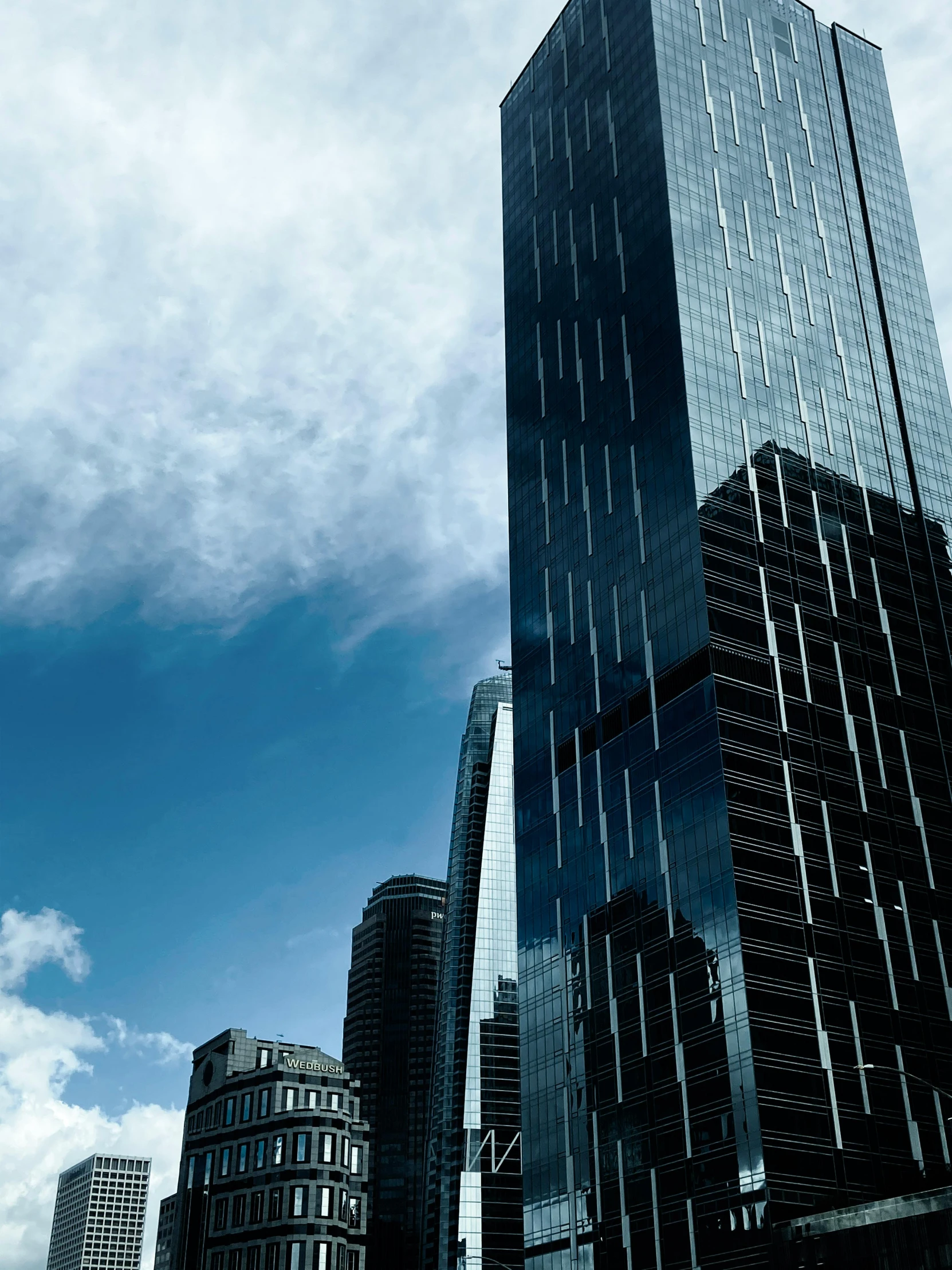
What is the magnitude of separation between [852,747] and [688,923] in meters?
25.6

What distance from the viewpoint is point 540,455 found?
170 meters

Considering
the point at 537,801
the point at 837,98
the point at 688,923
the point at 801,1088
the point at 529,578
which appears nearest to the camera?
the point at 801,1088

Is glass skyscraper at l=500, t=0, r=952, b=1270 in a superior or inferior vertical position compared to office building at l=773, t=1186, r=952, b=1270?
superior

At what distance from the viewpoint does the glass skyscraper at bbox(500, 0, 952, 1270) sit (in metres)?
113

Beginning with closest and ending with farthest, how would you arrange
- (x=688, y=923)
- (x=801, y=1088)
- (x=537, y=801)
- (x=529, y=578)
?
(x=801, y=1088)
(x=688, y=923)
(x=537, y=801)
(x=529, y=578)

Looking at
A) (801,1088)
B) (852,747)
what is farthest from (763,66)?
(801,1088)

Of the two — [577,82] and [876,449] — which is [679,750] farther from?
[577,82]

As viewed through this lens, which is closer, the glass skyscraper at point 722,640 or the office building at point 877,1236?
the office building at point 877,1236

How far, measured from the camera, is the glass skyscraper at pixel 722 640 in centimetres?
11312

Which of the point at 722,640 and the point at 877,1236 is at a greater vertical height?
the point at 722,640

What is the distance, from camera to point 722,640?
420 feet

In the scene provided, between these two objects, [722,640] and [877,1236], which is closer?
[877,1236]

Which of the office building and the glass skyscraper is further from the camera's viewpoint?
the glass skyscraper

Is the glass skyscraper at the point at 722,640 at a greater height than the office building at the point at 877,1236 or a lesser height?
greater
